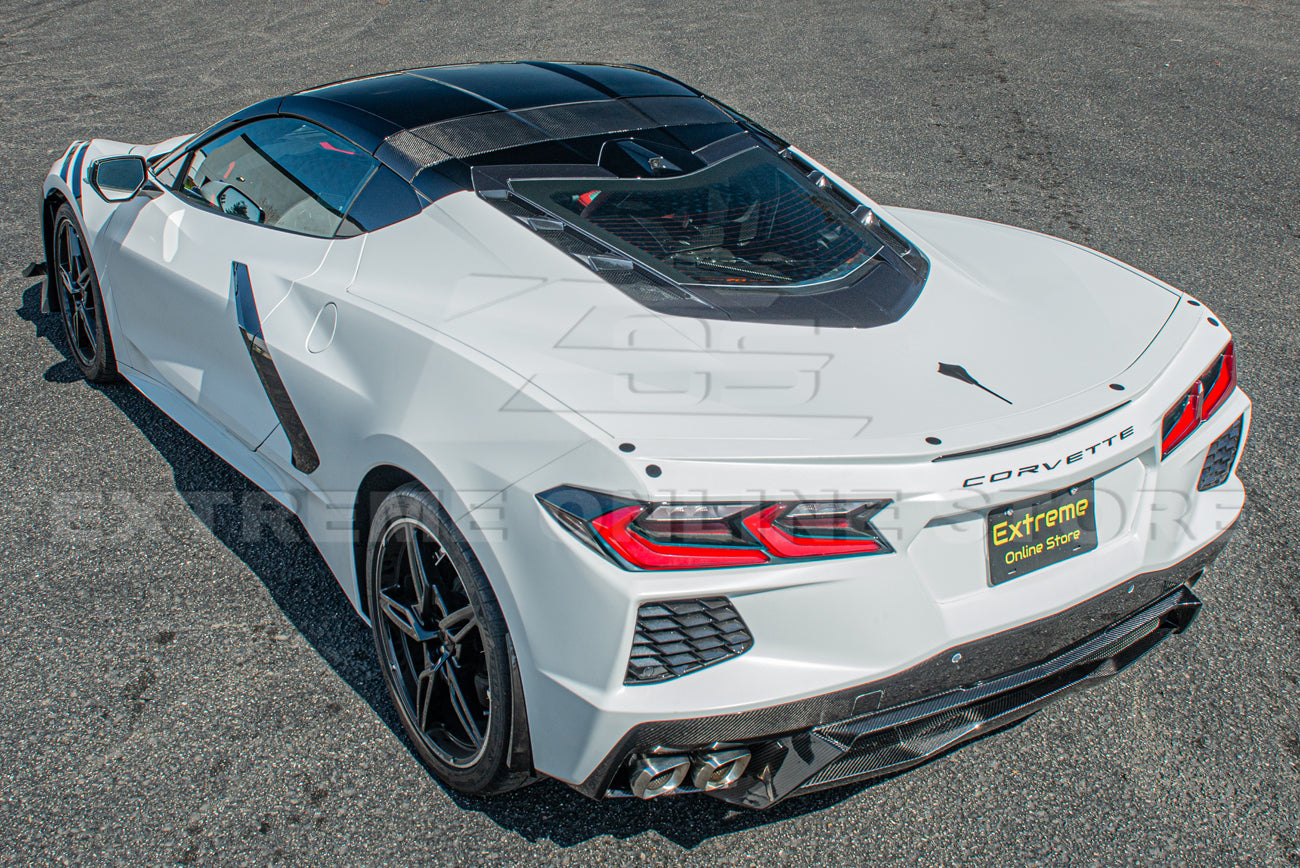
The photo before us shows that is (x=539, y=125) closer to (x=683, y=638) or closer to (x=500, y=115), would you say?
(x=500, y=115)

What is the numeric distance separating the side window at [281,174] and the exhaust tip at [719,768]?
1.77 meters

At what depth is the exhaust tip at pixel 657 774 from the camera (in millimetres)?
1949

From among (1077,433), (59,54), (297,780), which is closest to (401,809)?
(297,780)

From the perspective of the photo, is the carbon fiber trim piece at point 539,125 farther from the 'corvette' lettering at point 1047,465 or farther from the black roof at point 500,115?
the 'corvette' lettering at point 1047,465

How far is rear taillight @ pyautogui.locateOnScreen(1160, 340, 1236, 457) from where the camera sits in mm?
2266

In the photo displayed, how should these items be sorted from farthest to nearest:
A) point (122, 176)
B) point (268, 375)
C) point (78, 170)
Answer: point (78, 170), point (122, 176), point (268, 375)

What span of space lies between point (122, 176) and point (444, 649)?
2.32 metres

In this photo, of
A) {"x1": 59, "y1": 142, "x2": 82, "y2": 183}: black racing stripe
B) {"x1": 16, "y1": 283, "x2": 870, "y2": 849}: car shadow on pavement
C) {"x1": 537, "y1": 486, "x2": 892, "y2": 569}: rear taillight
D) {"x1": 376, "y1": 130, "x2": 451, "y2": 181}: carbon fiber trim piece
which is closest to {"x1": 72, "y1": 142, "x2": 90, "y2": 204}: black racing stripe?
{"x1": 59, "y1": 142, "x2": 82, "y2": 183}: black racing stripe

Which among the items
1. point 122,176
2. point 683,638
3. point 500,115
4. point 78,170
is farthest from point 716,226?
point 78,170

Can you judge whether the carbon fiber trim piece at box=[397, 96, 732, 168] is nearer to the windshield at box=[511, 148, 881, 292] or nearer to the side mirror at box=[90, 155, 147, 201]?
the windshield at box=[511, 148, 881, 292]

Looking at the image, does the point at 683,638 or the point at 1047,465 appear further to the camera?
the point at 1047,465

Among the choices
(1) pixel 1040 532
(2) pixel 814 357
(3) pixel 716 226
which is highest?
(3) pixel 716 226

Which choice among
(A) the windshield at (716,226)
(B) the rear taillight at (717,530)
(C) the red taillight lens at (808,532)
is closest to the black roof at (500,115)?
(A) the windshield at (716,226)

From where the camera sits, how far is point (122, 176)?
3.56 m
